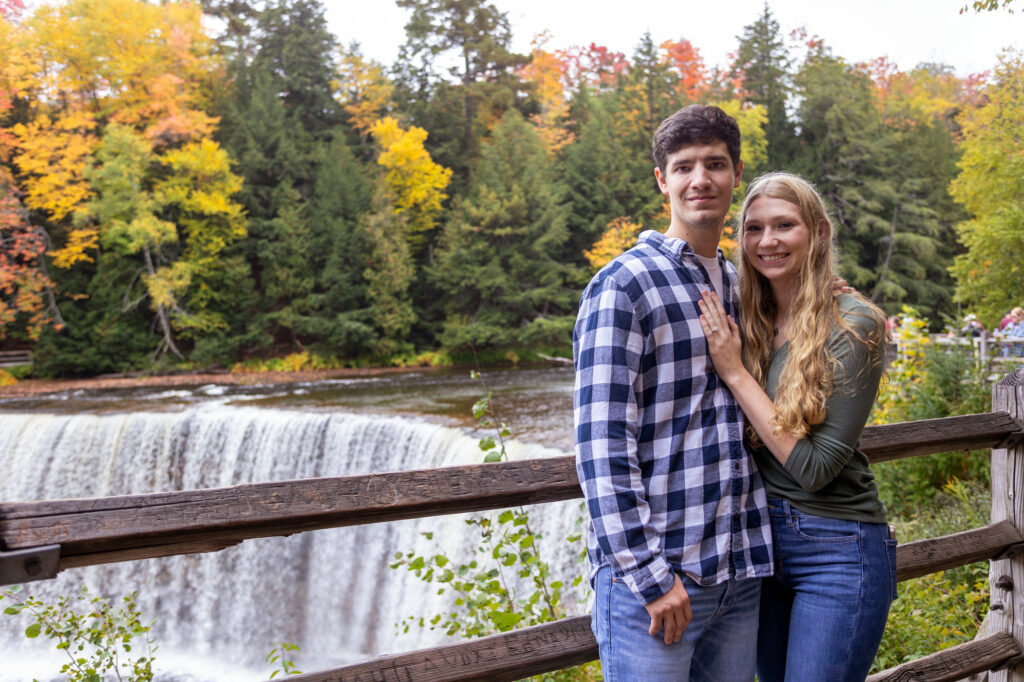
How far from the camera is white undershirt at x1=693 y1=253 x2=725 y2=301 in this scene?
5.26 ft

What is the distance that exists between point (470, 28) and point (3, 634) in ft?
67.1

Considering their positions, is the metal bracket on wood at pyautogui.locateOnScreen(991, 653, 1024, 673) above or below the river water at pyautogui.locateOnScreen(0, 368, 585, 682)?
above

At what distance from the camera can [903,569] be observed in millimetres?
Answer: 2166

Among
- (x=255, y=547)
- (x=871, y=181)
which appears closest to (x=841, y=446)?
(x=255, y=547)

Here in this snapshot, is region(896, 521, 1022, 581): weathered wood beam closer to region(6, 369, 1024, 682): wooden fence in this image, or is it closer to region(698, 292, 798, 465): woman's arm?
region(6, 369, 1024, 682): wooden fence

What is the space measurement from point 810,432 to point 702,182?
542mm

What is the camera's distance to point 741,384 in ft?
4.89

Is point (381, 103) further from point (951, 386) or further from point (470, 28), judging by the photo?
point (951, 386)

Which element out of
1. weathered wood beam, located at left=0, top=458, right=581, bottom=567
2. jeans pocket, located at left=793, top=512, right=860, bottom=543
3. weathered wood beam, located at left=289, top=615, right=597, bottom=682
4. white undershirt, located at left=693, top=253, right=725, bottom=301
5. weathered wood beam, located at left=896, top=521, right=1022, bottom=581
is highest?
white undershirt, located at left=693, top=253, right=725, bottom=301

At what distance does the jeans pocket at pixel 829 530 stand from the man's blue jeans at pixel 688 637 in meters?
0.15

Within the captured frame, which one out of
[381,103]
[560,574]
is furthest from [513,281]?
[560,574]

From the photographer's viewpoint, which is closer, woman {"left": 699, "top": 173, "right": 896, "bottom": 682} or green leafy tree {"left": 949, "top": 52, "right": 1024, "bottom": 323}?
woman {"left": 699, "top": 173, "right": 896, "bottom": 682}

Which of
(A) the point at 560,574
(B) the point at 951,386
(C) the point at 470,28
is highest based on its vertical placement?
(C) the point at 470,28

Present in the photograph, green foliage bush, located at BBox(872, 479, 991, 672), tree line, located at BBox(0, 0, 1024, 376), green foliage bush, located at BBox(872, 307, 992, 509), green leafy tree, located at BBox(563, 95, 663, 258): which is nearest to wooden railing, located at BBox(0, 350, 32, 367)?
tree line, located at BBox(0, 0, 1024, 376)
